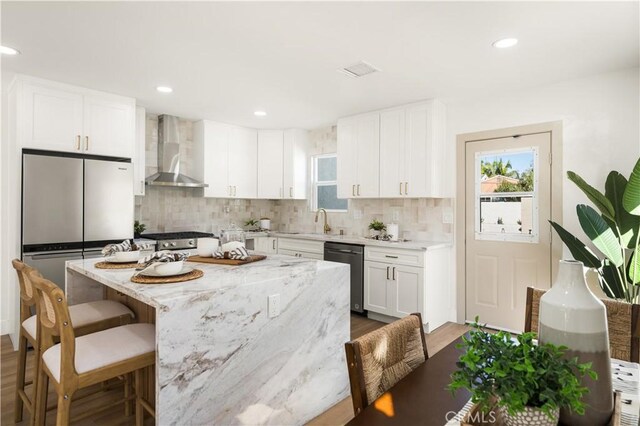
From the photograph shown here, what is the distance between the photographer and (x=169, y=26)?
7.84 feet

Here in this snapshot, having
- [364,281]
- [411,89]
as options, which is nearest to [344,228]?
[364,281]

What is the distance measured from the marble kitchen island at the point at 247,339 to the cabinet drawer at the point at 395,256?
163cm

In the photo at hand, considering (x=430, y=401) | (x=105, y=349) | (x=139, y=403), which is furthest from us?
(x=139, y=403)

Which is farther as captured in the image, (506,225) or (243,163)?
(243,163)

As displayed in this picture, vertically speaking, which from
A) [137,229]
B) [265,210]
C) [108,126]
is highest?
[108,126]

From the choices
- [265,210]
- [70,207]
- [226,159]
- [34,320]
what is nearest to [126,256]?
[34,320]

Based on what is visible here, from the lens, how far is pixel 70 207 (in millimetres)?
3367

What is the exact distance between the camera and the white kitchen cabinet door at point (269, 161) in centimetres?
550

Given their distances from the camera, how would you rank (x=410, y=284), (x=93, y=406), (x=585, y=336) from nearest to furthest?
(x=585, y=336), (x=93, y=406), (x=410, y=284)

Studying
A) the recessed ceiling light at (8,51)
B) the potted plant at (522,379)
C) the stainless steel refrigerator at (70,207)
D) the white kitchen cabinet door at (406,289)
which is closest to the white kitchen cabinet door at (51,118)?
the stainless steel refrigerator at (70,207)

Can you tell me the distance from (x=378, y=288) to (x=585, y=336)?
330cm

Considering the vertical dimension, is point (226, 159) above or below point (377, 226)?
above

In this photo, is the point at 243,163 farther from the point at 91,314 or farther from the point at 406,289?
the point at 91,314

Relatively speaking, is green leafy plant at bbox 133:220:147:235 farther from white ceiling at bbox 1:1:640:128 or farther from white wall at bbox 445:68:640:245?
white wall at bbox 445:68:640:245
